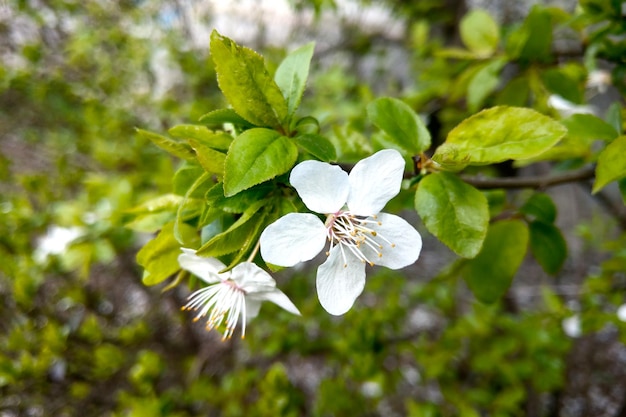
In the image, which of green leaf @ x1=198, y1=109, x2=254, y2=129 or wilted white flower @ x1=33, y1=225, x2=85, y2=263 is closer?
green leaf @ x1=198, y1=109, x2=254, y2=129

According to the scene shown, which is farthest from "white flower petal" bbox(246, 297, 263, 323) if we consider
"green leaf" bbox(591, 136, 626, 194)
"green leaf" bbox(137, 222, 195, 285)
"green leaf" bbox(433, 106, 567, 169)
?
"green leaf" bbox(591, 136, 626, 194)

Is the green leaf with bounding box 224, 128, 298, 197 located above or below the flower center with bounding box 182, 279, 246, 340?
above

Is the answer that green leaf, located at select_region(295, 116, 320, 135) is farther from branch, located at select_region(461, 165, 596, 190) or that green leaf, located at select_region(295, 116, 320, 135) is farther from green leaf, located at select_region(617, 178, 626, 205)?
green leaf, located at select_region(617, 178, 626, 205)

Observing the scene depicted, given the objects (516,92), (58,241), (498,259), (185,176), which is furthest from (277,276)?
(185,176)

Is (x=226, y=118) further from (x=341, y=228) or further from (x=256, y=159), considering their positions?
(x=341, y=228)

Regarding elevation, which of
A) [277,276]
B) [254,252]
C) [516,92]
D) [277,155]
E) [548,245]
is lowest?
[277,276]
